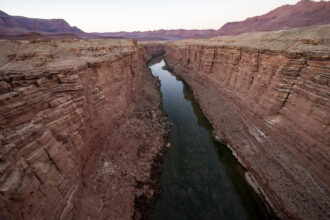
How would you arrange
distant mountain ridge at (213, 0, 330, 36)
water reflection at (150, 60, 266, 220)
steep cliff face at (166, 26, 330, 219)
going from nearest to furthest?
steep cliff face at (166, 26, 330, 219) < water reflection at (150, 60, 266, 220) < distant mountain ridge at (213, 0, 330, 36)

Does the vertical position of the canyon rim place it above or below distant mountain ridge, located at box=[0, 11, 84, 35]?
below

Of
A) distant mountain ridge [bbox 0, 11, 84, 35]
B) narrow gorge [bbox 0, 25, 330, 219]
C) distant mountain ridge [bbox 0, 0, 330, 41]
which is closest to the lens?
narrow gorge [bbox 0, 25, 330, 219]

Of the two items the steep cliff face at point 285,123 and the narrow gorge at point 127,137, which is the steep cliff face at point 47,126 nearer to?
the narrow gorge at point 127,137

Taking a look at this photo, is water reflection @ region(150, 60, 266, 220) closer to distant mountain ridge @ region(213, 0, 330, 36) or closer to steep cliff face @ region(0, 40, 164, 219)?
steep cliff face @ region(0, 40, 164, 219)

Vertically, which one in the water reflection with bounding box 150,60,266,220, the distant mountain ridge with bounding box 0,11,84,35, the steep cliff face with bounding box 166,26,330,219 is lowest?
the water reflection with bounding box 150,60,266,220

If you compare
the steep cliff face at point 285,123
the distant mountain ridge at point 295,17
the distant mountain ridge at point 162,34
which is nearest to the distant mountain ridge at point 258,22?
the distant mountain ridge at point 295,17

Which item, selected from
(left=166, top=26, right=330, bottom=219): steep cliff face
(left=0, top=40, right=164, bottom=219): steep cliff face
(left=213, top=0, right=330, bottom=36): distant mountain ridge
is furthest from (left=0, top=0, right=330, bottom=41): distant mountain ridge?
(left=166, top=26, right=330, bottom=219): steep cliff face

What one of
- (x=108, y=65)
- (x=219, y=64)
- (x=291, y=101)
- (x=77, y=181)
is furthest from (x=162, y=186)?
(x=219, y=64)

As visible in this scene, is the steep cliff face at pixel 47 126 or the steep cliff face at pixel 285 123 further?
the steep cliff face at pixel 285 123
